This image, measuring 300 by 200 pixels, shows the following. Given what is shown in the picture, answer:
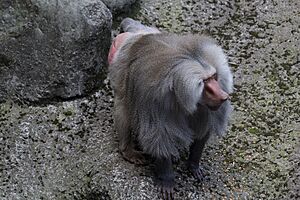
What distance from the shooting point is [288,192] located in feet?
10.2

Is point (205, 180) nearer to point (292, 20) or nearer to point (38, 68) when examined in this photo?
point (38, 68)

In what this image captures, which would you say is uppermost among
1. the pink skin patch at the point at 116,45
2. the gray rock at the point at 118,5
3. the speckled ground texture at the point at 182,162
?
the pink skin patch at the point at 116,45

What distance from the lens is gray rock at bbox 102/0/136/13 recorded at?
150 inches

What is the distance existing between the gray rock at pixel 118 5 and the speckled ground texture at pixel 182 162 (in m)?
0.35

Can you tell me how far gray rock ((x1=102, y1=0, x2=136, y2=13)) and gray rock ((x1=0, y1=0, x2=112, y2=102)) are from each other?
0.37 m

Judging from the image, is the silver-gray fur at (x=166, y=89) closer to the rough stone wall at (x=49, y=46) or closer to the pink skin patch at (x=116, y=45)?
the pink skin patch at (x=116, y=45)

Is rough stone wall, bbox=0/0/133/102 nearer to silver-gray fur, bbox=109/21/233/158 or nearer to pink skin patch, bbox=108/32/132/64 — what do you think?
pink skin patch, bbox=108/32/132/64

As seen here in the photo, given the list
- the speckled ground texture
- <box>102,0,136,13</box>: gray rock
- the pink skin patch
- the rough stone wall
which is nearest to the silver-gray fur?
the pink skin patch

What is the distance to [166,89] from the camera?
271 centimetres

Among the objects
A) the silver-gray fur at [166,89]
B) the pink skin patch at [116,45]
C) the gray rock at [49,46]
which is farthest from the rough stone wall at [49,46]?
the silver-gray fur at [166,89]

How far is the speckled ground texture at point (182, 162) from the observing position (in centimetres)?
311

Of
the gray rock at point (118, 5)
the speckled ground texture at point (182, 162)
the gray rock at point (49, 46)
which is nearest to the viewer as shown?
the speckled ground texture at point (182, 162)

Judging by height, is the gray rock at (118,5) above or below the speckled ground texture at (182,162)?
above

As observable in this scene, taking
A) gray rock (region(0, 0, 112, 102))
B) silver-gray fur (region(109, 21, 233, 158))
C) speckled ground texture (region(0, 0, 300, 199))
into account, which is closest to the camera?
silver-gray fur (region(109, 21, 233, 158))
